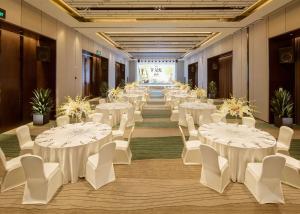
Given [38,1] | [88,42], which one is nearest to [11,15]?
[38,1]

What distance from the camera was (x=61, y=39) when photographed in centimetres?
1091

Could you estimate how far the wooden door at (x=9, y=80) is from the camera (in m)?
7.96

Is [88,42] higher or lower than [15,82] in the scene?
higher

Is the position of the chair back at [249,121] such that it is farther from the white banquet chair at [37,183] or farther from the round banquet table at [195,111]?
the white banquet chair at [37,183]

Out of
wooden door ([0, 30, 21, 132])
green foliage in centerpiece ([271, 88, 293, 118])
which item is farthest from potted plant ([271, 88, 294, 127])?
wooden door ([0, 30, 21, 132])

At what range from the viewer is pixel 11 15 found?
7.24 m

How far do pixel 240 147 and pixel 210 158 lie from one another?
57cm

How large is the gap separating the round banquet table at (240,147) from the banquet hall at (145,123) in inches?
0.8

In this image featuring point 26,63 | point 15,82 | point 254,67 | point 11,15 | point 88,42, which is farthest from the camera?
point 88,42

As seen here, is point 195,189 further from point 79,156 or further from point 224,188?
point 79,156

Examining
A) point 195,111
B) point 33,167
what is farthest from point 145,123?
point 33,167

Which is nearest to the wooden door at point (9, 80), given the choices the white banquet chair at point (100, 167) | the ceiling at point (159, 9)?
the ceiling at point (159, 9)

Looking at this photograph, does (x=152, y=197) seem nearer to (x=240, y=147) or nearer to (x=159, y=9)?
(x=240, y=147)

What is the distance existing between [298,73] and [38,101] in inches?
321
